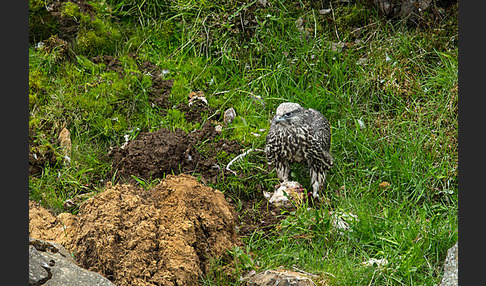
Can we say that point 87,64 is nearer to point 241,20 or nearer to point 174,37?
point 174,37

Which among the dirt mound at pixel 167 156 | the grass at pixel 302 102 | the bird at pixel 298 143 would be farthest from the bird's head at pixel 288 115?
the dirt mound at pixel 167 156

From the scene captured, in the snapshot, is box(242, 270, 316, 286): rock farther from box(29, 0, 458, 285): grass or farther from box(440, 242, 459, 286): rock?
box(440, 242, 459, 286): rock

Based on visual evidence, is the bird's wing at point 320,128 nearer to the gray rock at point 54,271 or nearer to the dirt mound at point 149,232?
the dirt mound at point 149,232

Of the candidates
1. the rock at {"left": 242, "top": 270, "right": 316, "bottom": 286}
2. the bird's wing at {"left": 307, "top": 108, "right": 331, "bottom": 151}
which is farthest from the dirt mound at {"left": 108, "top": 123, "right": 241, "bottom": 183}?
the rock at {"left": 242, "top": 270, "right": 316, "bottom": 286}

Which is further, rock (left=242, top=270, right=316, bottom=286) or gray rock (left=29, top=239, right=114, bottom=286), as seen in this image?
rock (left=242, top=270, right=316, bottom=286)

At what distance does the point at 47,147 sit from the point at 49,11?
84.2 inches

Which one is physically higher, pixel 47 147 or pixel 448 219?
pixel 47 147

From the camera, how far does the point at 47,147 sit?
22.0ft

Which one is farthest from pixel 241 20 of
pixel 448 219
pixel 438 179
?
pixel 448 219

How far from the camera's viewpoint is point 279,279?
4738 millimetres

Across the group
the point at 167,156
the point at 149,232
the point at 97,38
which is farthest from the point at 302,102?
the point at 149,232

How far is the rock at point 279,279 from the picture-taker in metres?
4.72

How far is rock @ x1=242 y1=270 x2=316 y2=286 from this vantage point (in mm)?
4719

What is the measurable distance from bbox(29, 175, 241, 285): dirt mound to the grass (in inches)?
17.1
